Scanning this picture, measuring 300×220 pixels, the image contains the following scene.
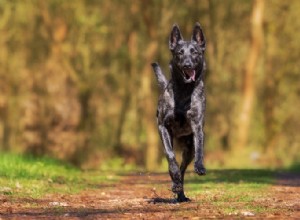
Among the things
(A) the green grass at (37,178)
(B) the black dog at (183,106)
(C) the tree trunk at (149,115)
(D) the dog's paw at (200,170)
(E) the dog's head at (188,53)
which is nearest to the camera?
(D) the dog's paw at (200,170)

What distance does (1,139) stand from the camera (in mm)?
46875

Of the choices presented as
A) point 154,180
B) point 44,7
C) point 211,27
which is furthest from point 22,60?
point 154,180

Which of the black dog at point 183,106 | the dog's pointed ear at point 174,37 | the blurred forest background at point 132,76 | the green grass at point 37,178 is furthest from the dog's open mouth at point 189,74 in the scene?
the blurred forest background at point 132,76

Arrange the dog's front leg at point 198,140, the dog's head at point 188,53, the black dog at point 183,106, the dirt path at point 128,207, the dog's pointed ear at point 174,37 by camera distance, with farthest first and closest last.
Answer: the dog's pointed ear at point 174,37 < the dog's head at point 188,53 < the black dog at point 183,106 < the dog's front leg at point 198,140 < the dirt path at point 128,207

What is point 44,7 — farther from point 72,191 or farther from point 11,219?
point 11,219

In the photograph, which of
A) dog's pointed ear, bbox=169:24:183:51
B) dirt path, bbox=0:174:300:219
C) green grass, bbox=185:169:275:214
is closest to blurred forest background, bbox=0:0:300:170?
green grass, bbox=185:169:275:214

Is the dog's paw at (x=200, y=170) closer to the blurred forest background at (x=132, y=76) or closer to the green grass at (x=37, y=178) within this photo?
the green grass at (x=37, y=178)

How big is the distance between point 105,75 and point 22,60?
13.4 feet

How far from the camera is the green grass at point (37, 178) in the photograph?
44.5ft

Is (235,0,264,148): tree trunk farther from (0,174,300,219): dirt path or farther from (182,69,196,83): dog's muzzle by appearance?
(182,69,196,83): dog's muzzle

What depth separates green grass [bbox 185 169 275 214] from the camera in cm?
1081

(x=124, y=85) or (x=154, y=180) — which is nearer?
(x=154, y=180)

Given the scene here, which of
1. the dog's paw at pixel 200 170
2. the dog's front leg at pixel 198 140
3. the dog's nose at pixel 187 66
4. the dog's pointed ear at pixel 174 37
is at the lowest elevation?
the dog's paw at pixel 200 170

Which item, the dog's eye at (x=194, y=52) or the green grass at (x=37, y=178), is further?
the green grass at (x=37, y=178)
